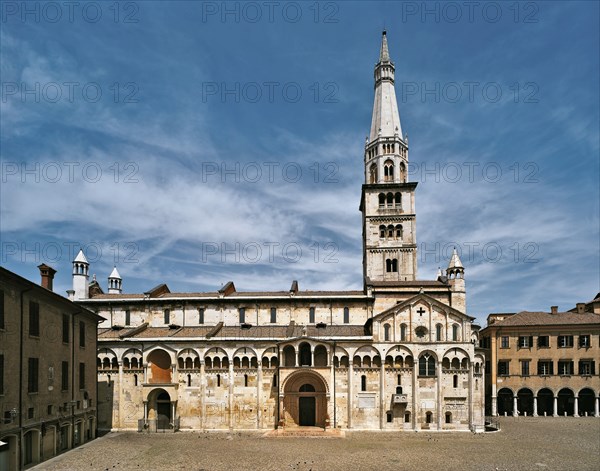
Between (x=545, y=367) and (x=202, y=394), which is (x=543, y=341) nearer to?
(x=545, y=367)

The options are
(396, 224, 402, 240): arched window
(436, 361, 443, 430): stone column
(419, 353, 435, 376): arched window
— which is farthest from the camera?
(396, 224, 402, 240): arched window

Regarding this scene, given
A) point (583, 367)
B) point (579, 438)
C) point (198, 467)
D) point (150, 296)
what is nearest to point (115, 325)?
point (150, 296)

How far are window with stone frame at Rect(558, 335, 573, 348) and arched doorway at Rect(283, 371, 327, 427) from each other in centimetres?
3523

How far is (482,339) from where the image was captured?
6369 cm

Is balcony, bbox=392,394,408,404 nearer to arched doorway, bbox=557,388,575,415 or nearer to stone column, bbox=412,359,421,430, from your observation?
stone column, bbox=412,359,421,430

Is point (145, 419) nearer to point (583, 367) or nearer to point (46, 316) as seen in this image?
point (46, 316)

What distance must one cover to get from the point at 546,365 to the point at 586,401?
6.98 metres

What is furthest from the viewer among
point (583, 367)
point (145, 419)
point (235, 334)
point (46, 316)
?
point (583, 367)

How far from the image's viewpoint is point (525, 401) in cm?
5828

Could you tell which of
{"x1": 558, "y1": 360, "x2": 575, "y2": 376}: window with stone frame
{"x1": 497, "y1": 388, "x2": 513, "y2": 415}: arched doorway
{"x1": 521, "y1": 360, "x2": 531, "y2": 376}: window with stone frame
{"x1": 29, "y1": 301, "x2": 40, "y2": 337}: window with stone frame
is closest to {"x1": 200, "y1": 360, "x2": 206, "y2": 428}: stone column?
{"x1": 29, "y1": 301, "x2": 40, "y2": 337}: window with stone frame

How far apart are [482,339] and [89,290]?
5717 centimetres

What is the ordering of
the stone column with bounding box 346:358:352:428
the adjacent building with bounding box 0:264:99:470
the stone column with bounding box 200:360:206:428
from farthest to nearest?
the stone column with bounding box 200:360:206:428 → the stone column with bounding box 346:358:352:428 → the adjacent building with bounding box 0:264:99:470

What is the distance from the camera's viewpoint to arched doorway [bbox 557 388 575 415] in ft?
185

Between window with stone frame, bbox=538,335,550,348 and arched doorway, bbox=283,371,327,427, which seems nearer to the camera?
arched doorway, bbox=283,371,327,427
